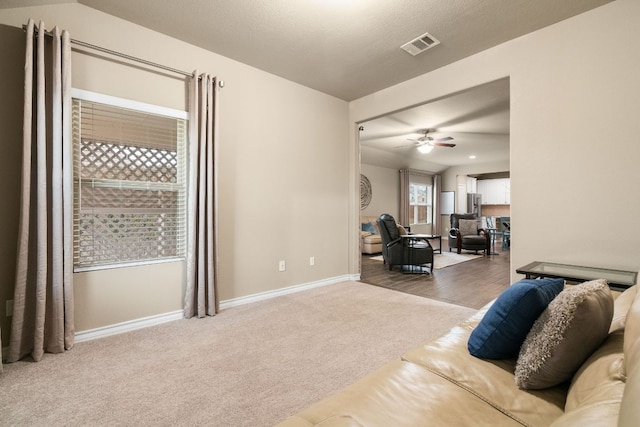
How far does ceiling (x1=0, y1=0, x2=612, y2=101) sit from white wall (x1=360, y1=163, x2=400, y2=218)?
5197mm

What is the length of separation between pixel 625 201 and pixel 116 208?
4023 millimetres

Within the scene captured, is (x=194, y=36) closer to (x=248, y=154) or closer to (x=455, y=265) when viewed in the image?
(x=248, y=154)

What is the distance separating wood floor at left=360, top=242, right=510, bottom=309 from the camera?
3543 millimetres

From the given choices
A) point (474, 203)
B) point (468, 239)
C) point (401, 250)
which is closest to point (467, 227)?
point (468, 239)

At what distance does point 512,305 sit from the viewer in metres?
1.12

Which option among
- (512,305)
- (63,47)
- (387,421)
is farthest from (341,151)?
(387,421)

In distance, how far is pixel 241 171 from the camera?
10.5ft

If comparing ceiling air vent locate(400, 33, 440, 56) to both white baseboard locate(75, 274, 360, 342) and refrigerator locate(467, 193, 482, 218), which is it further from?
refrigerator locate(467, 193, 482, 218)

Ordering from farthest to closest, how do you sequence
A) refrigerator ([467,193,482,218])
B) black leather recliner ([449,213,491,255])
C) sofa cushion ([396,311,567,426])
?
1. refrigerator ([467,193,482,218])
2. black leather recliner ([449,213,491,255])
3. sofa cushion ([396,311,567,426])

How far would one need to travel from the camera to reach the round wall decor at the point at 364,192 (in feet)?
26.2

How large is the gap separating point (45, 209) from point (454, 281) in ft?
15.2

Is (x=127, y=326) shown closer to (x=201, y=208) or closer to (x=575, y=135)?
(x=201, y=208)

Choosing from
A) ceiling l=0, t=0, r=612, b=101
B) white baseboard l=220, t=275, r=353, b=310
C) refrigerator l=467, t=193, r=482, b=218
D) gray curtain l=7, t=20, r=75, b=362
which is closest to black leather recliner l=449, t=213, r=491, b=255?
refrigerator l=467, t=193, r=482, b=218

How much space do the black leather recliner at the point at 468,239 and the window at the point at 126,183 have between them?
251 inches
